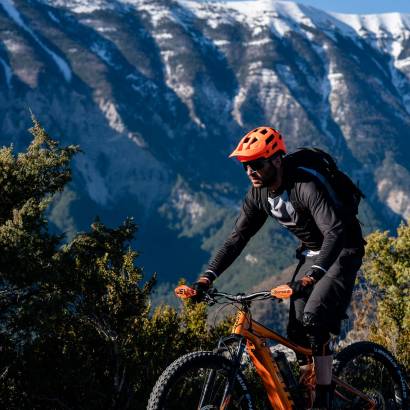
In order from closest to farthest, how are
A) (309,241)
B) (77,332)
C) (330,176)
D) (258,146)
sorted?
1. (258,146)
2. (330,176)
3. (309,241)
4. (77,332)

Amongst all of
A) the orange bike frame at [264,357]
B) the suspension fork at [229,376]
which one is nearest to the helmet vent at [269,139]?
the orange bike frame at [264,357]

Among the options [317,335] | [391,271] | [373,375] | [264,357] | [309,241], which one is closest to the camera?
[264,357]

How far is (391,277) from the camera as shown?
3597 centimetres

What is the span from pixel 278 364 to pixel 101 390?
267 inches

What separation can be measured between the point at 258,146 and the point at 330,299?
1997 millimetres

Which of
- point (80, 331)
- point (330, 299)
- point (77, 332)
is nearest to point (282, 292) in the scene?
point (330, 299)

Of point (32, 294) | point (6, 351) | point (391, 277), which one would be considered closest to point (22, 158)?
point (32, 294)

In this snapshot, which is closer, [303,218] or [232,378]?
[232,378]

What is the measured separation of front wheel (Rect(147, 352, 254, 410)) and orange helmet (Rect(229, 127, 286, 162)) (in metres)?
2.33

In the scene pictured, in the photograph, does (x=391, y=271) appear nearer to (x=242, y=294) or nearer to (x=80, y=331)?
(x=80, y=331)

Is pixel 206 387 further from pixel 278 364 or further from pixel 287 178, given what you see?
pixel 287 178

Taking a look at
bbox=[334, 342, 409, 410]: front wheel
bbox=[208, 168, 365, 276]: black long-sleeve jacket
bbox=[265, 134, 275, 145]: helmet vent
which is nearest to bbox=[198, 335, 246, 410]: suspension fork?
bbox=[208, 168, 365, 276]: black long-sleeve jacket

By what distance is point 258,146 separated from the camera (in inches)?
303

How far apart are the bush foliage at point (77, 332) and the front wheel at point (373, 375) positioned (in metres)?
4.91
